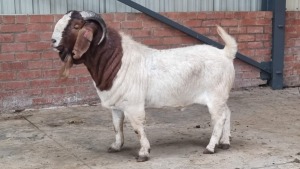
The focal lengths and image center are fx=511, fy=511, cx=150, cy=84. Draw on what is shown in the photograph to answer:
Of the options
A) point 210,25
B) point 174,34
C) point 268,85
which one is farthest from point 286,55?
point 174,34

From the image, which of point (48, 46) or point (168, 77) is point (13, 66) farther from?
point (168, 77)

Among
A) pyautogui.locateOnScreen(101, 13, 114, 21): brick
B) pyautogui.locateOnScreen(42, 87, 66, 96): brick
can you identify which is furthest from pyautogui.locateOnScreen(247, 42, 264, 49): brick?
pyautogui.locateOnScreen(42, 87, 66, 96): brick

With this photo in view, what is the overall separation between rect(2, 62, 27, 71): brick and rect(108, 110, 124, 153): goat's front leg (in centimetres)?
241

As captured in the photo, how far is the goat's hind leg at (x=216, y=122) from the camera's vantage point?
5.10m

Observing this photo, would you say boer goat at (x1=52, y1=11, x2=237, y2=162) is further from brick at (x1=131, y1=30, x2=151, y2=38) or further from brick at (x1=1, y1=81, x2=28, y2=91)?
brick at (x1=131, y1=30, x2=151, y2=38)

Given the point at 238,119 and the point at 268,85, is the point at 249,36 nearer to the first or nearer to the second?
the point at 268,85

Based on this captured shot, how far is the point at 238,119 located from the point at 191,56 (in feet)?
6.38

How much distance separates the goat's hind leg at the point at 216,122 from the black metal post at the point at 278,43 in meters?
3.84

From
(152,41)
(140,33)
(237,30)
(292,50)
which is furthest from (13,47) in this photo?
(292,50)

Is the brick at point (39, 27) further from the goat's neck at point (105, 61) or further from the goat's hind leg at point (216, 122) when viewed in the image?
the goat's hind leg at point (216, 122)

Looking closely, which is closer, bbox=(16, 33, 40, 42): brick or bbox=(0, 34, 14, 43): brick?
bbox=(0, 34, 14, 43): brick

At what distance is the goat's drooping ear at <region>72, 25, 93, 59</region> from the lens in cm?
464

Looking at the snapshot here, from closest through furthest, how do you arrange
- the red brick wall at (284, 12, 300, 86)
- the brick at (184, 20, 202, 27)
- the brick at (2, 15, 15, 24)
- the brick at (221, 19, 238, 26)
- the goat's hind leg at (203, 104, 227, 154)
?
the goat's hind leg at (203, 104, 227, 154)
the brick at (2, 15, 15, 24)
the brick at (184, 20, 202, 27)
the brick at (221, 19, 238, 26)
the red brick wall at (284, 12, 300, 86)

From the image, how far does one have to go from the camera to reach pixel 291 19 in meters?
8.79
